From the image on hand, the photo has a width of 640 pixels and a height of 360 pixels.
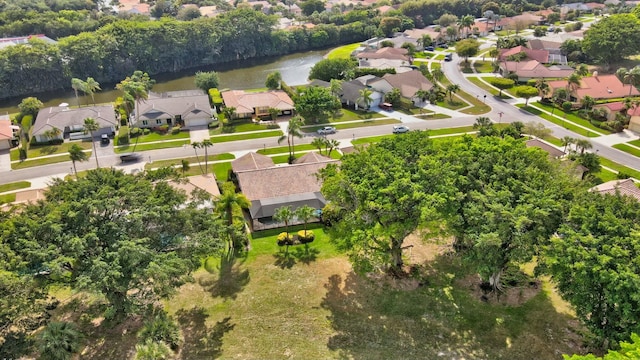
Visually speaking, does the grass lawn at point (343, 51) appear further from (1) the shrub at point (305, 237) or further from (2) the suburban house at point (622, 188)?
(1) the shrub at point (305, 237)

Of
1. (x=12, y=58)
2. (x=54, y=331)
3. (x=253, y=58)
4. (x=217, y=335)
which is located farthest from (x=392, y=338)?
(x=253, y=58)

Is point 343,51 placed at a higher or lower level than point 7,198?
higher

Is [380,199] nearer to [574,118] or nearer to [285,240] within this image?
[285,240]

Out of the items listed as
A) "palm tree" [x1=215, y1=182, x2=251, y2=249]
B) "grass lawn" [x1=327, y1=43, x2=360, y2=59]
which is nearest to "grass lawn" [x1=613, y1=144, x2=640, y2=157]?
"palm tree" [x1=215, y1=182, x2=251, y2=249]

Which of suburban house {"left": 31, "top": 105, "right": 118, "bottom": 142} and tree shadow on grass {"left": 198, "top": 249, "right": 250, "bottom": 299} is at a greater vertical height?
suburban house {"left": 31, "top": 105, "right": 118, "bottom": 142}

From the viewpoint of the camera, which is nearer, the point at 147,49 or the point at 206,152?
the point at 206,152

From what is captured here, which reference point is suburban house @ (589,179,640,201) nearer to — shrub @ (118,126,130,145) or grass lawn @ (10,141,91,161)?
shrub @ (118,126,130,145)

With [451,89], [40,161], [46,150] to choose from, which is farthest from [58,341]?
[451,89]
